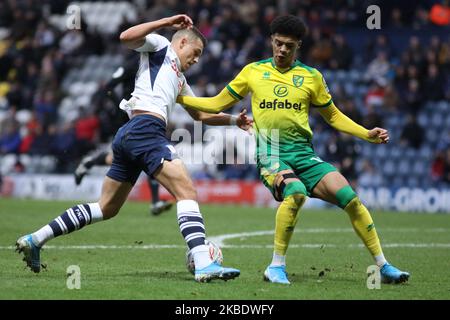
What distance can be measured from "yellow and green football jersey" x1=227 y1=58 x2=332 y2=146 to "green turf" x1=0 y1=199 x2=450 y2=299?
1.41 metres

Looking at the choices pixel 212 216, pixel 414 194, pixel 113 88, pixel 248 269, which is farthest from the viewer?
pixel 414 194

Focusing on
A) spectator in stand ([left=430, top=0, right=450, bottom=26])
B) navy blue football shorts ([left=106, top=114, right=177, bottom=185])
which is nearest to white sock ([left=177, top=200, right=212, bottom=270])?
navy blue football shorts ([left=106, top=114, right=177, bottom=185])

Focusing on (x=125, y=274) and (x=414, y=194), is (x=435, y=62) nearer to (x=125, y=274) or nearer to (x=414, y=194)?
(x=414, y=194)

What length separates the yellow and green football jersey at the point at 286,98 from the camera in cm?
859

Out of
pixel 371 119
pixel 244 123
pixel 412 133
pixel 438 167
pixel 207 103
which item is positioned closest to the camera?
pixel 207 103

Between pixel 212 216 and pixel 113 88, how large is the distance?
3.45 metres

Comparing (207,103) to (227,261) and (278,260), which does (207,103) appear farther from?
(227,261)

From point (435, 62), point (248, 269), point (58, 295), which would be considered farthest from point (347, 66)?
Answer: point (58, 295)

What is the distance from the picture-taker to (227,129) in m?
22.6

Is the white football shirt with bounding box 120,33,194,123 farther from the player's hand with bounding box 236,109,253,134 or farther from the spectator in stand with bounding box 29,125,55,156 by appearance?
the spectator in stand with bounding box 29,125,55,156

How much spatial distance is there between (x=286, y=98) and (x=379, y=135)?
3.04 feet

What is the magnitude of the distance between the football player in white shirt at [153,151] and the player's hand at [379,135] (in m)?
1.77

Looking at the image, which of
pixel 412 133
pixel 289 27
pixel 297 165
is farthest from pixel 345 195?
pixel 412 133

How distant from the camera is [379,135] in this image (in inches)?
334
